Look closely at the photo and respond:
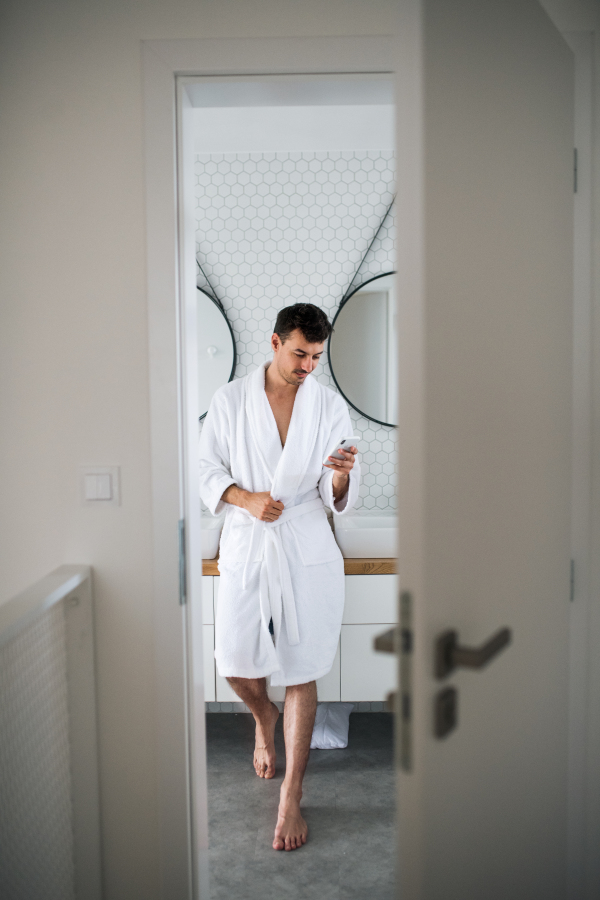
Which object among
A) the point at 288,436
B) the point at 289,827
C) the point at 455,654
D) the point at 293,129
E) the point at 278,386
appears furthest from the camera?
the point at 293,129

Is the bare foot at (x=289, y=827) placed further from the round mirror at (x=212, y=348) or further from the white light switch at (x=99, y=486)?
the round mirror at (x=212, y=348)

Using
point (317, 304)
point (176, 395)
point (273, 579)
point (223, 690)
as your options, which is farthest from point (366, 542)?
point (176, 395)

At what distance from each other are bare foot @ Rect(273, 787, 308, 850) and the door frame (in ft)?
1.69

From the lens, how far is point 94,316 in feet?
4.35

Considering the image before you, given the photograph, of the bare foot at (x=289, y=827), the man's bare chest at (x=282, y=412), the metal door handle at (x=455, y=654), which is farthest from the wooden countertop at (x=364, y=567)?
the metal door handle at (x=455, y=654)

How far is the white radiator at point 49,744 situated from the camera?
109cm

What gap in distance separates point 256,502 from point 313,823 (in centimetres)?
107

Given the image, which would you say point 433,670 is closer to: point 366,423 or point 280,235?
point 366,423

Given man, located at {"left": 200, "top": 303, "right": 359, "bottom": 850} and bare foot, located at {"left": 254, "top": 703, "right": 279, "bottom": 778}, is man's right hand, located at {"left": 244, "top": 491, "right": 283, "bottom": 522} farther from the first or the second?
bare foot, located at {"left": 254, "top": 703, "right": 279, "bottom": 778}

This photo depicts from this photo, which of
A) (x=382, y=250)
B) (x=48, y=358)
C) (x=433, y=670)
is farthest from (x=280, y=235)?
(x=433, y=670)

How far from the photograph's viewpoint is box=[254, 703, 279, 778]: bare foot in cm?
226

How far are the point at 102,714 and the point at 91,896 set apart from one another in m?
0.40

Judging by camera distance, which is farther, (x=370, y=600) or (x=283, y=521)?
(x=370, y=600)

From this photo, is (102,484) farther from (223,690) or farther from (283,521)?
(223,690)
